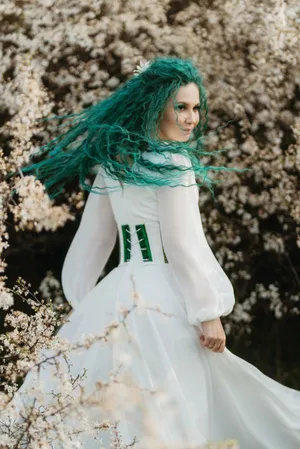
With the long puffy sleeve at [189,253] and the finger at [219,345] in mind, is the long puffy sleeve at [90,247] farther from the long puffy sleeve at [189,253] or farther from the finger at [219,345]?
the finger at [219,345]

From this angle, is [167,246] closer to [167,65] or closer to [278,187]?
[167,65]

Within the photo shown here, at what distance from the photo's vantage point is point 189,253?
283cm

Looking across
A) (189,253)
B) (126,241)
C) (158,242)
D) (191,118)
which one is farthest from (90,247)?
(191,118)

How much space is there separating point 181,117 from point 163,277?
1.90ft

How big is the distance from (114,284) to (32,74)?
2.98m

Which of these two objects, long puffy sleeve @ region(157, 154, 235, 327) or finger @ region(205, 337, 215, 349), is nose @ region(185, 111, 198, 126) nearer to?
long puffy sleeve @ region(157, 154, 235, 327)

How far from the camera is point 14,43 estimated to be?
5.93 meters

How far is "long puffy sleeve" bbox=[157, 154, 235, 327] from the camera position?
278 cm

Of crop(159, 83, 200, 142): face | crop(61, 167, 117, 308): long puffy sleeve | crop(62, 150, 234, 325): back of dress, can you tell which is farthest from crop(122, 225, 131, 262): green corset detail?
crop(159, 83, 200, 142): face

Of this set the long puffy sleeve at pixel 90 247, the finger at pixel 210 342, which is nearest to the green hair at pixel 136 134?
the long puffy sleeve at pixel 90 247

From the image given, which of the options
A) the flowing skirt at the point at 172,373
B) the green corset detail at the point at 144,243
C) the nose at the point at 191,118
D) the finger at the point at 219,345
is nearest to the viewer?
the flowing skirt at the point at 172,373

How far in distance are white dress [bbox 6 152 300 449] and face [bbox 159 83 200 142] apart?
0.65 ft

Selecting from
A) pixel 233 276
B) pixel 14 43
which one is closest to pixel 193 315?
pixel 233 276

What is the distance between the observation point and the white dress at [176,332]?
2.75 m
